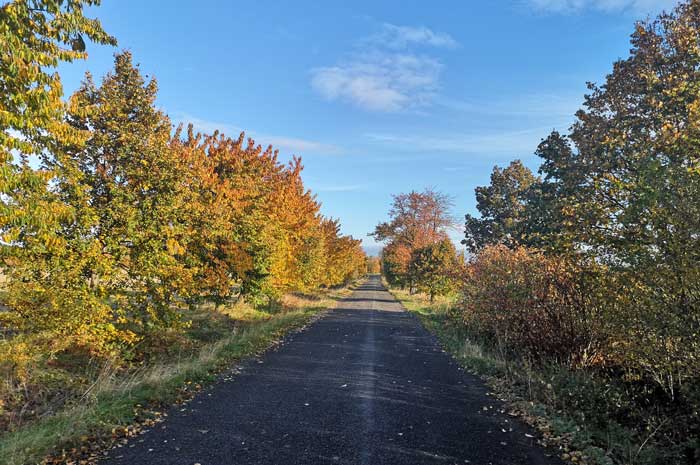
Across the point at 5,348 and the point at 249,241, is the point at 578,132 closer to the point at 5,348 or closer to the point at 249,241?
the point at 249,241

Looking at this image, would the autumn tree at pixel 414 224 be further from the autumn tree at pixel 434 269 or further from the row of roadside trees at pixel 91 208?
the row of roadside trees at pixel 91 208

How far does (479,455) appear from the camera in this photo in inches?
204

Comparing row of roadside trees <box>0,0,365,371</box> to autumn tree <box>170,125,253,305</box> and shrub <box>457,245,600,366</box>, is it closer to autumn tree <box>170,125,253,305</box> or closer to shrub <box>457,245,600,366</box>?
autumn tree <box>170,125,253,305</box>

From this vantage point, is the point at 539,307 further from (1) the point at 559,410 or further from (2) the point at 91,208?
(2) the point at 91,208

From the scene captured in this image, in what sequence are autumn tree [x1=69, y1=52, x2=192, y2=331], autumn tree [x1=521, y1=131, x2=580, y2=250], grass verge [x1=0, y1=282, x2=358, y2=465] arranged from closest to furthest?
grass verge [x1=0, y1=282, x2=358, y2=465]
autumn tree [x1=69, y1=52, x2=192, y2=331]
autumn tree [x1=521, y1=131, x2=580, y2=250]

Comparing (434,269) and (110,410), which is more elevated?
(434,269)

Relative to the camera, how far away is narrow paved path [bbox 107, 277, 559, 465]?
512cm

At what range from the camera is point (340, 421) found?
20.8ft

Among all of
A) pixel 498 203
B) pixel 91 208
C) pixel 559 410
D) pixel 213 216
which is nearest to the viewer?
pixel 559 410

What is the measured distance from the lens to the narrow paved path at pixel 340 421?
16.8 feet

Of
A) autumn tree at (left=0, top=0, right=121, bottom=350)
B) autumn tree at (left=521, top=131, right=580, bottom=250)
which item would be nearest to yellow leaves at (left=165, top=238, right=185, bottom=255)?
autumn tree at (left=0, top=0, right=121, bottom=350)

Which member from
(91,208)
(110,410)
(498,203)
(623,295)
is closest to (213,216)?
(91,208)

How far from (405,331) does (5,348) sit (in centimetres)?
1317

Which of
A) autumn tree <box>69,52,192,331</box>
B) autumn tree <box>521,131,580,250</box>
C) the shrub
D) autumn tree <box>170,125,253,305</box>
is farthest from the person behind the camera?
autumn tree <box>521,131,580,250</box>
